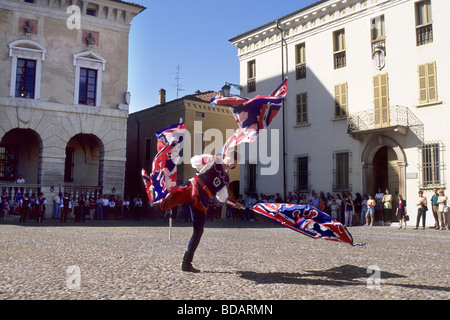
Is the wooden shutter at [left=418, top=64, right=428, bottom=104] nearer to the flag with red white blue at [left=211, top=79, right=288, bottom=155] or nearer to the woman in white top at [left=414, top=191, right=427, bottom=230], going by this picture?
the woman in white top at [left=414, top=191, right=427, bottom=230]

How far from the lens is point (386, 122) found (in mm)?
22672

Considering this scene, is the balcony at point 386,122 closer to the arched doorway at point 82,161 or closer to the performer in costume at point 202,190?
the arched doorway at point 82,161

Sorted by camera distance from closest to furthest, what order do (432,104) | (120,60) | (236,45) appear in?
(432,104) < (120,60) < (236,45)

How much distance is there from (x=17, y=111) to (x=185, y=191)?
22.7m

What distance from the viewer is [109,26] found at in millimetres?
29469

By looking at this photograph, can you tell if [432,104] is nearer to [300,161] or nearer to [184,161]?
[300,161]

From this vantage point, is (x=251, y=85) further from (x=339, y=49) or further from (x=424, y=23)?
(x=424, y=23)

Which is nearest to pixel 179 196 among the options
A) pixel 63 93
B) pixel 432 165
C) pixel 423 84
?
pixel 432 165

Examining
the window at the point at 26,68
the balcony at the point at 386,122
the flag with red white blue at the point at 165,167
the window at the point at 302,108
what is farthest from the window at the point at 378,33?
the flag with red white blue at the point at 165,167

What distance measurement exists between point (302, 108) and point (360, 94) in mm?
3962

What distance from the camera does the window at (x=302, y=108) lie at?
27141 millimetres

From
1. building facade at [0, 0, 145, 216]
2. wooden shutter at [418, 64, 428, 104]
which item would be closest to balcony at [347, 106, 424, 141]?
wooden shutter at [418, 64, 428, 104]

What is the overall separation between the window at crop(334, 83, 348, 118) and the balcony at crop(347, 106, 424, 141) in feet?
2.27
